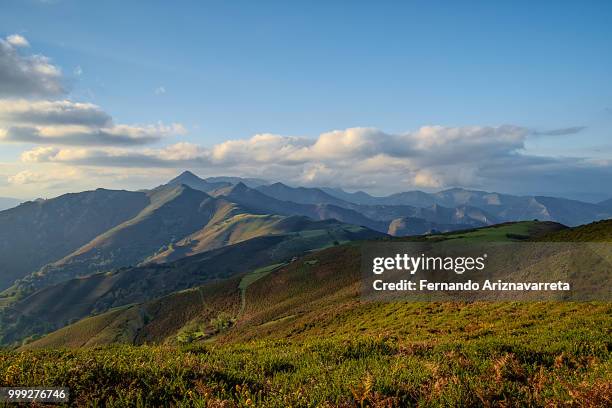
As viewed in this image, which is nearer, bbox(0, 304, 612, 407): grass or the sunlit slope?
bbox(0, 304, 612, 407): grass

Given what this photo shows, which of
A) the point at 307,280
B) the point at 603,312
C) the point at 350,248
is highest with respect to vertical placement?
the point at 603,312

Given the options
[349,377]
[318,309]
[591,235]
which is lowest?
[318,309]

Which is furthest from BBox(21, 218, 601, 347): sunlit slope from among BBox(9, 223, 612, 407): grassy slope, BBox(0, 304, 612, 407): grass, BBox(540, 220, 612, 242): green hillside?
BBox(540, 220, 612, 242): green hillside

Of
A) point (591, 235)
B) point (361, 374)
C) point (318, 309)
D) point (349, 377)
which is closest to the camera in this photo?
point (349, 377)

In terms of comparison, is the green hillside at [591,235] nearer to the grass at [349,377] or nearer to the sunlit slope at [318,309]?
the sunlit slope at [318,309]

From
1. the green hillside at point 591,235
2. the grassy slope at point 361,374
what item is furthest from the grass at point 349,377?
the green hillside at point 591,235

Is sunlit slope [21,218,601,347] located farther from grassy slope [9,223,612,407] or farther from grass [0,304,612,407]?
grass [0,304,612,407]

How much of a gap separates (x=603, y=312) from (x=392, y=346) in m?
20.4

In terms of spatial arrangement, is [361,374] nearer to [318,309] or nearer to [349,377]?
[349,377]

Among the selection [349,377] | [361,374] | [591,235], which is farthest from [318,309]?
[349,377]

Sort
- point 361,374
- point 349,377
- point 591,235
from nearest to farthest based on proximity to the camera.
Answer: point 349,377 → point 361,374 → point 591,235

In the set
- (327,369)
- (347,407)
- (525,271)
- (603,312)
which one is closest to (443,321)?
(603,312)

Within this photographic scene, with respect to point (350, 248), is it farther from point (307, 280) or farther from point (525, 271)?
point (525, 271)

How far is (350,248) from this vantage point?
147875 millimetres
